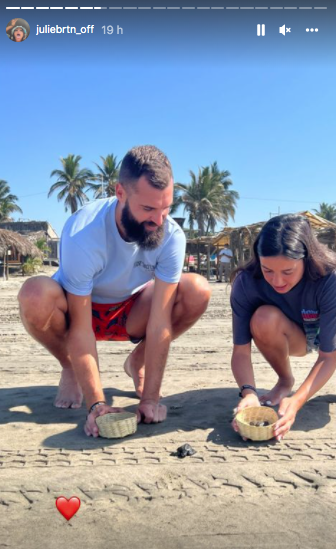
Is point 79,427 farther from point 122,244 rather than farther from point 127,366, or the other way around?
point 122,244

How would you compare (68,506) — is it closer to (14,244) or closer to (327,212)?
(14,244)

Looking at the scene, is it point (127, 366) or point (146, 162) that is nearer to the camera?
point (146, 162)

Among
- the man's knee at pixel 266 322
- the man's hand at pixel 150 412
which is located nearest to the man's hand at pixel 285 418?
the man's knee at pixel 266 322

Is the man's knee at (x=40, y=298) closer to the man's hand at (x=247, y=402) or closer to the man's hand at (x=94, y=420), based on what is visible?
the man's hand at (x=94, y=420)

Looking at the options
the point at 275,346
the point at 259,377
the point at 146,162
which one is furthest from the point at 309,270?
the point at 259,377

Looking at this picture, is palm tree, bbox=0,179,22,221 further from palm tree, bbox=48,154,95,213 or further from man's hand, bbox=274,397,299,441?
man's hand, bbox=274,397,299,441

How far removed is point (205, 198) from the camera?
139 feet

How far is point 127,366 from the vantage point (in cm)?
342

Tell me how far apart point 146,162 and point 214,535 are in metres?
1.71

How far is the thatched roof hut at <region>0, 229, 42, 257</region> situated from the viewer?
23.5 m

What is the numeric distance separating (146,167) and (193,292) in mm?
866

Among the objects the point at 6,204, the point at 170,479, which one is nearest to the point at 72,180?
the point at 6,204

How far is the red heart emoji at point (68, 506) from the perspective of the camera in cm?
178

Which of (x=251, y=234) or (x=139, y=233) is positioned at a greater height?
(x=139, y=233)
